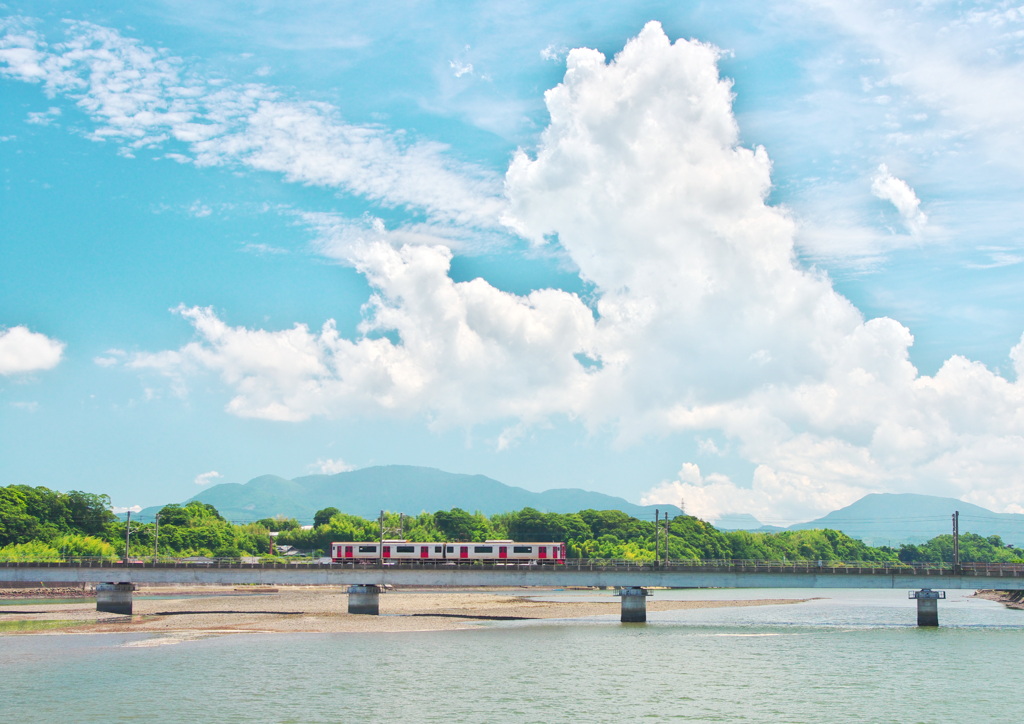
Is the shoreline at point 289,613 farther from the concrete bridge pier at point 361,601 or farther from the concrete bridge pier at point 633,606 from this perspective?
the concrete bridge pier at point 633,606

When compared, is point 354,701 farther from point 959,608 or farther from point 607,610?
point 959,608

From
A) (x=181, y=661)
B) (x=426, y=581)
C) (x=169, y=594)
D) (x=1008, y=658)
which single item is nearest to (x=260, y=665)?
(x=181, y=661)

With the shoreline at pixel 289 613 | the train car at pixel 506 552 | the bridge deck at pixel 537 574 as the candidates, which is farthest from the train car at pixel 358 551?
the bridge deck at pixel 537 574

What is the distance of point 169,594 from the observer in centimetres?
13775

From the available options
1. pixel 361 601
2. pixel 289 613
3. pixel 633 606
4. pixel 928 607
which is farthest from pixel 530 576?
pixel 928 607

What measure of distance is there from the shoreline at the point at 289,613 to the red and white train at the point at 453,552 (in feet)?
20.2

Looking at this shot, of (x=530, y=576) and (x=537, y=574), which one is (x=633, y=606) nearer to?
(x=537, y=574)

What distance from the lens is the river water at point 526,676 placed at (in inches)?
1838

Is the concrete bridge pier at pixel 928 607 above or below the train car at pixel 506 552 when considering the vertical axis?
below

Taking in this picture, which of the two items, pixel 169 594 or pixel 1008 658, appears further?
pixel 169 594

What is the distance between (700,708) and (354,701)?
18600mm

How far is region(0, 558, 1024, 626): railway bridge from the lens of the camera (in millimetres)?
93250

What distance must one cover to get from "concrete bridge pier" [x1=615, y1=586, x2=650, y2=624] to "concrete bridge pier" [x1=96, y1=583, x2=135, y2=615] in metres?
51.3

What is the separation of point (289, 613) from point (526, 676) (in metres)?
51.0
